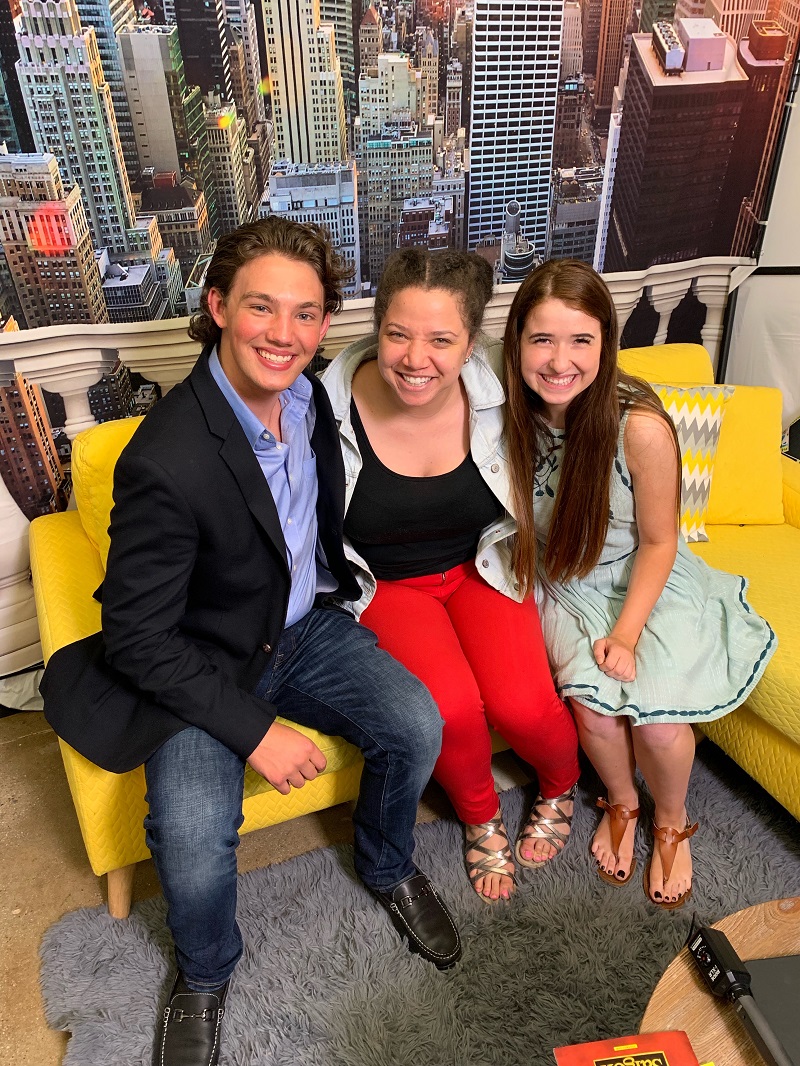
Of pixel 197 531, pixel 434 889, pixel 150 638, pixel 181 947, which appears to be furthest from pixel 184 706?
pixel 434 889

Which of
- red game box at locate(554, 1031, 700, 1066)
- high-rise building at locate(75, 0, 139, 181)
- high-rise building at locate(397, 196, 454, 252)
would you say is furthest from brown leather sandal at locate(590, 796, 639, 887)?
high-rise building at locate(75, 0, 139, 181)

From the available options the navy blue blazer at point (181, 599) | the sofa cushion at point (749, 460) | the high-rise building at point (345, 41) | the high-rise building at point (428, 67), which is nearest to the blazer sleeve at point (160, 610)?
the navy blue blazer at point (181, 599)

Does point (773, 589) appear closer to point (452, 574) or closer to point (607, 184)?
point (452, 574)

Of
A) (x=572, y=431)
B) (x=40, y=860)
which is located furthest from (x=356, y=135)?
(x=40, y=860)

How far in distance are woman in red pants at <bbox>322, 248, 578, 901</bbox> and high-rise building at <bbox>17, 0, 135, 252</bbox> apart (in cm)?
68

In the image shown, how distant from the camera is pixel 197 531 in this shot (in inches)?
44.9

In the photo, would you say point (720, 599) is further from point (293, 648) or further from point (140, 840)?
point (140, 840)

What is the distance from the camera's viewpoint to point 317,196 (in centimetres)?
182

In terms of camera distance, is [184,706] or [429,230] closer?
[184,706]

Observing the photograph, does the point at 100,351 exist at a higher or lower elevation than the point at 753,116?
lower

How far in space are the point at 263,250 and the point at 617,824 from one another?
1267mm

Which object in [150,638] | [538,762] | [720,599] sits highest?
[150,638]

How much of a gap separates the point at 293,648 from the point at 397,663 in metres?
0.20

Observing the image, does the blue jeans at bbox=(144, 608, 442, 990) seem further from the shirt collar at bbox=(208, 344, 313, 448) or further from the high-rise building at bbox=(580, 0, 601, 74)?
the high-rise building at bbox=(580, 0, 601, 74)
